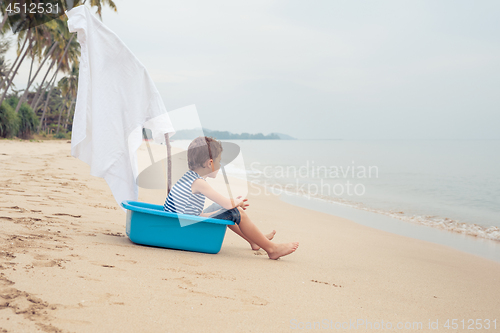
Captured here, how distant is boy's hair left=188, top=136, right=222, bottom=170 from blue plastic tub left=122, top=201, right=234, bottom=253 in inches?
20.7

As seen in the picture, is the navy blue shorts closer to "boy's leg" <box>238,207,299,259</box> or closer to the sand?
"boy's leg" <box>238,207,299,259</box>

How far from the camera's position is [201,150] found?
10.8 feet

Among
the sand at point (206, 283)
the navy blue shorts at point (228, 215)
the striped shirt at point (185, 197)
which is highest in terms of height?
the striped shirt at point (185, 197)

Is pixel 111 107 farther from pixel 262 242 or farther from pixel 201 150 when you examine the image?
pixel 262 242

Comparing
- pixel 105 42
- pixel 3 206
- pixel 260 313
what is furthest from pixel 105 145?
pixel 260 313

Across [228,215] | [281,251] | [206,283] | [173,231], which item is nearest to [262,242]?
[281,251]

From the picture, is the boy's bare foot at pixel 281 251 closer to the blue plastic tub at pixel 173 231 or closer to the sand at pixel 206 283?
the sand at pixel 206 283

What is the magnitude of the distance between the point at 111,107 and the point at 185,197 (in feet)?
3.69

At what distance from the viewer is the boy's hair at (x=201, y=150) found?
10.7 feet

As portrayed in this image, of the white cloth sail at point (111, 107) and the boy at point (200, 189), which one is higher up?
the white cloth sail at point (111, 107)

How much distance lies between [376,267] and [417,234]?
306cm

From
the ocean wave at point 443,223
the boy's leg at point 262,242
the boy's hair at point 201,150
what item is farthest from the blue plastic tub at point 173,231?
the ocean wave at point 443,223

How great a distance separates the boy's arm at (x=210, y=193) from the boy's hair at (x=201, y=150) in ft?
0.61

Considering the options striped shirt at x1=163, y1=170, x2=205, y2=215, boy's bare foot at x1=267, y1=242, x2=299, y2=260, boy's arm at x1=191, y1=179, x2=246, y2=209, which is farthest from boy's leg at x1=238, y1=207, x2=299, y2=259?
striped shirt at x1=163, y1=170, x2=205, y2=215
